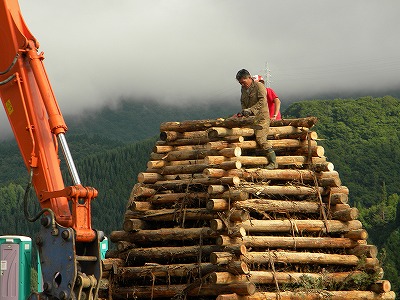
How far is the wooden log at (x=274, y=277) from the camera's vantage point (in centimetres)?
1662

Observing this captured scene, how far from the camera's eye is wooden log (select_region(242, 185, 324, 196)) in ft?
58.3

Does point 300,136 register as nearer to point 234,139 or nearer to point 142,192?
point 234,139

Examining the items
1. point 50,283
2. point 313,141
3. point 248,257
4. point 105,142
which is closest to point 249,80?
point 313,141

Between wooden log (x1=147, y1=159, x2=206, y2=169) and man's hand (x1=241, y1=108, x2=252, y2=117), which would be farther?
wooden log (x1=147, y1=159, x2=206, y2=169)

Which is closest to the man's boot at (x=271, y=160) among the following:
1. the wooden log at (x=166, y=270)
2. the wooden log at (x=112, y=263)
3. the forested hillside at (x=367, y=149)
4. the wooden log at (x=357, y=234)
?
the wooden log at (x=357, y=234)

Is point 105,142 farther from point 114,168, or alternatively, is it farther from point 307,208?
point 307,208

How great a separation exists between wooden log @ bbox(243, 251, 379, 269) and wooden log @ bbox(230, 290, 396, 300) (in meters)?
0.53

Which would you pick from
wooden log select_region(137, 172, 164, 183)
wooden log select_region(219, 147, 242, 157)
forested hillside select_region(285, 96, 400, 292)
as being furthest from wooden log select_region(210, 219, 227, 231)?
forested hillside select_region(285, 96, 400, 292)

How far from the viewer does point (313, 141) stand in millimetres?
19359

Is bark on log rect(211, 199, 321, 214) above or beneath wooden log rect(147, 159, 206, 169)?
beneath

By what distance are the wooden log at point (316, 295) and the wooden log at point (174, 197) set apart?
206 cm

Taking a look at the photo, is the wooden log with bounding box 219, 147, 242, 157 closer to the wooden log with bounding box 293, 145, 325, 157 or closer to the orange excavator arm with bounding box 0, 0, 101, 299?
the wooden log with bounding box 293, 145, 325, 157

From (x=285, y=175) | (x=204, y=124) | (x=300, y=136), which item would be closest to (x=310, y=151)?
(x=300, y=136)

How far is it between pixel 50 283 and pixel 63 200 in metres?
1.18
